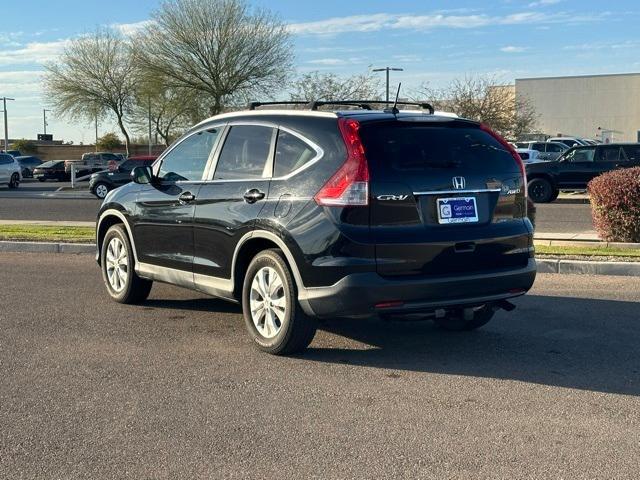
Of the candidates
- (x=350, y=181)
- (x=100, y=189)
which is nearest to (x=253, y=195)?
(x=350, y=181)

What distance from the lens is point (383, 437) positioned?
4.32 m

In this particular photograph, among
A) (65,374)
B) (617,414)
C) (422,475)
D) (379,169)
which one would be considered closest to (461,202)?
(379,169)

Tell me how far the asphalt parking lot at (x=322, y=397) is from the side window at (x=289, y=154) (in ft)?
4.72

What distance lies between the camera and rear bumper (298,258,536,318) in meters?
5.35

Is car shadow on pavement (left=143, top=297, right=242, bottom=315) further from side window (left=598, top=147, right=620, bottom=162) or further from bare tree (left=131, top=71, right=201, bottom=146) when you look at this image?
bare tree (left=131, top=71, right=201, bottom=146)

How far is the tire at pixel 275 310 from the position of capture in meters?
5.75

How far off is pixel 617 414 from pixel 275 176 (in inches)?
115

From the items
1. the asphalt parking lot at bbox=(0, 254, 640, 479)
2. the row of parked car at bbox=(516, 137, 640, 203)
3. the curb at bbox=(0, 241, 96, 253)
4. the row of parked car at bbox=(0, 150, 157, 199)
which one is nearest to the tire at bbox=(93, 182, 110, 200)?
the row of parked car at bbox=(0, 150, 157, 199)

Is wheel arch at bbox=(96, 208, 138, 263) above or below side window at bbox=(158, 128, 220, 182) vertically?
below

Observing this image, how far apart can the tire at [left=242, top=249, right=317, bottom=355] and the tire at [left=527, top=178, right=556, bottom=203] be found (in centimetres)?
1760

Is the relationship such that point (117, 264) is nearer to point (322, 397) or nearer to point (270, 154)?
point (270, 154)

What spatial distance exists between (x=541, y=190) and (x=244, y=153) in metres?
17.4

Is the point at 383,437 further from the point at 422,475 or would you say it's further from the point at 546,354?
the point at 546,354

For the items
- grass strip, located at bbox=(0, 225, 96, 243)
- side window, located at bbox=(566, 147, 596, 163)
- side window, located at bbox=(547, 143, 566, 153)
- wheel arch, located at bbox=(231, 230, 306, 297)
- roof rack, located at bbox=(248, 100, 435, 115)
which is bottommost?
grass strip, located at bbox=(0, 225, 96, 243)
